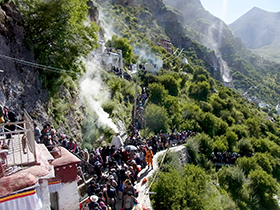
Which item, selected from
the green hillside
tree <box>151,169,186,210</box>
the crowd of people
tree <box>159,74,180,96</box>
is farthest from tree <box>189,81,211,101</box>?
tree <box>151,169,186,210</box>

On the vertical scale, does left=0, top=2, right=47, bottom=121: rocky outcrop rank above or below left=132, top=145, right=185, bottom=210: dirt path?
above

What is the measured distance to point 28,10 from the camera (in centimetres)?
1323

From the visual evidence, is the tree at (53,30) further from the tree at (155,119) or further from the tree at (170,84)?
the tree at (170,84)

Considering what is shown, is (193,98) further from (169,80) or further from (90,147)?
(90,147)

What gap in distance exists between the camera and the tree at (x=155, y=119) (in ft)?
85.6

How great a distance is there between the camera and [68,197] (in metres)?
7.73

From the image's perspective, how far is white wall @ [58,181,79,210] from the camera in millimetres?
7625

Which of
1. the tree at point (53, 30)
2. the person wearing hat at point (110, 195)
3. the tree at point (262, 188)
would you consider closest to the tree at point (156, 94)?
the tree at point (262, 188)

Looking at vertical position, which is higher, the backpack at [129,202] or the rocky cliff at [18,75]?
the rocky cliff at [18,75]

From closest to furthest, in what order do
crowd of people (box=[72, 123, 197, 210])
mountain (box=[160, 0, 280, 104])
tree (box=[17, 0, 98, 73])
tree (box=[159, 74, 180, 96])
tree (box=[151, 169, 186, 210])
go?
crowd of people (box=[72, 123, 197, 210])
tree (box=[151, 169, 186, 210])
tree (box=[17, 0, 98, 73])
tree (box=[159, 74, 180, 96])
mountain (box=[160, 0, 280, 104])

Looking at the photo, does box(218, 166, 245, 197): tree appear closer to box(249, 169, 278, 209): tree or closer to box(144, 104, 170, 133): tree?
box(249, 169, 278, 209): tree

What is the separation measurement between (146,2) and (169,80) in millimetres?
94237

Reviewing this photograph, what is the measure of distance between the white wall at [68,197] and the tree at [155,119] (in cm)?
1841

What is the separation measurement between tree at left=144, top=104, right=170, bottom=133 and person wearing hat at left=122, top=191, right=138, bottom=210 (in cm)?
1669
